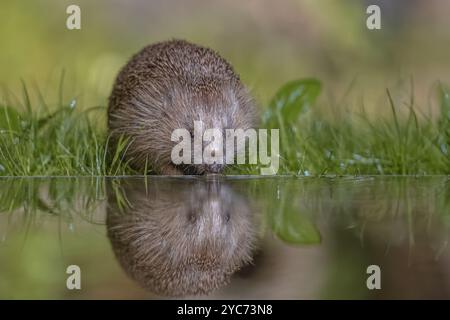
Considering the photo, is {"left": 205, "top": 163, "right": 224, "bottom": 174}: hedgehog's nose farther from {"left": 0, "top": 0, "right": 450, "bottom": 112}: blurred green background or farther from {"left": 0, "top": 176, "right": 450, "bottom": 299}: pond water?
{"left": 0, "top": 0, "right": 450, "bottom": 112}: blurred green background

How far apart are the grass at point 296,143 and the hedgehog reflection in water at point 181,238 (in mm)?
931

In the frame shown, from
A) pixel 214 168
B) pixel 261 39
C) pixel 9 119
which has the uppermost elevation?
pixel 261 39

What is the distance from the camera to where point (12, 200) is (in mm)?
2611

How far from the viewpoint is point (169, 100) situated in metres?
3.88

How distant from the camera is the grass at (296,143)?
3.57 m

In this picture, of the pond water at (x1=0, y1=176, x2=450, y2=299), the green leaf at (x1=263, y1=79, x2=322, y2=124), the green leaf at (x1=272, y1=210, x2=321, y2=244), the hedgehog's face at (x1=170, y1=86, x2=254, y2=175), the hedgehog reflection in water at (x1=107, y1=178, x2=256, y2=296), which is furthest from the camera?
the green leaf at (x1=263, y1=79, x2=322, y2=124)

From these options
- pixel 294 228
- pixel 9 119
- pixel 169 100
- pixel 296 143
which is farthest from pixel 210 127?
pixel 294 228

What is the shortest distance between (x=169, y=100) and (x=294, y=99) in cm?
98

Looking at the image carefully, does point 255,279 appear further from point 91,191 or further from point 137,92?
point 137,92

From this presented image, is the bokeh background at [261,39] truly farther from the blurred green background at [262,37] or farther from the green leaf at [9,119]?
the green leaf at [9,119]

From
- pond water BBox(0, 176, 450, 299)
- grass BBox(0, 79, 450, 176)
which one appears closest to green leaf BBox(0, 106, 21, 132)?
grass BBox(0, 79, 450, 176)

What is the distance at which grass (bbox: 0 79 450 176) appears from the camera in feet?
11.7

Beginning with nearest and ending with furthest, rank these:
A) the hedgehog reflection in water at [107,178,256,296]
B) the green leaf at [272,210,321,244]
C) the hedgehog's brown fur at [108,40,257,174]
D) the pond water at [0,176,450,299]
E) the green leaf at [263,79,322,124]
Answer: the pond water at [0,176,450,299], the hedgehog reflection in water at [107,178,256,296], the green leaf at [272,210,321,244], the hedgehog's brown fur at [108,40,257,174], the green leaf at [263,79,322,124]

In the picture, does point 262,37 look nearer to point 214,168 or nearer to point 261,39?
point 261,39
